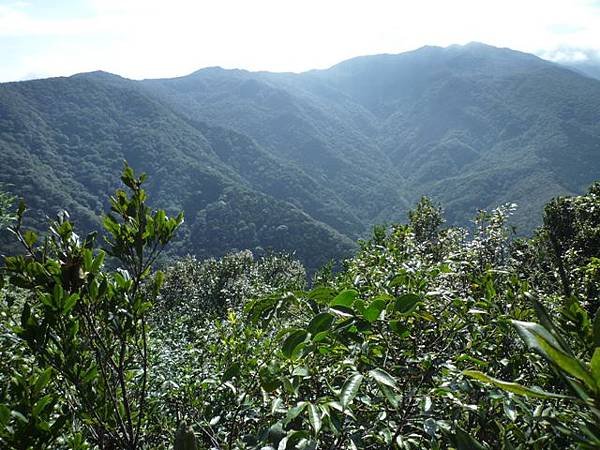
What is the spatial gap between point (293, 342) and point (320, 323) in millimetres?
90

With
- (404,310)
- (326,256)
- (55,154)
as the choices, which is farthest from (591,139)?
(404,310)

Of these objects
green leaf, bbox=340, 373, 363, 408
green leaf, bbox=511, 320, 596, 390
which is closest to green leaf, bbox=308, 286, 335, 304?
green leaf, bbox=340, 373, 363, 408

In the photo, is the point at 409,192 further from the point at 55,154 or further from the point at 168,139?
the point at 55,154

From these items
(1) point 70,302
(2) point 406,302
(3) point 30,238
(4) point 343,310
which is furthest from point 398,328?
(3) point 30,238

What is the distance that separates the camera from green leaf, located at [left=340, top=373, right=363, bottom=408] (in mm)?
1013

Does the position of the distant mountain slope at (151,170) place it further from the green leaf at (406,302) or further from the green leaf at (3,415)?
the green leaf at (406,302)

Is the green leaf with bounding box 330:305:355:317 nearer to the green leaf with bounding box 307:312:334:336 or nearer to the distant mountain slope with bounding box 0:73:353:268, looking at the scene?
the green leaf with bounding box 307:312:334:336

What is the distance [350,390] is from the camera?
1.05 metres

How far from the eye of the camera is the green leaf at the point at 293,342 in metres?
1.16

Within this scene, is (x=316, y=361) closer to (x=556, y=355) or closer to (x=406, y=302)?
(x=406, y=302)

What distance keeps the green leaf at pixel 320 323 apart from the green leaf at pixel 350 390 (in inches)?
5.6

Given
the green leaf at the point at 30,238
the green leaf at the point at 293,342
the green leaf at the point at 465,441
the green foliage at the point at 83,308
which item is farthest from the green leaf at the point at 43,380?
the green leaf at the point at 465,441

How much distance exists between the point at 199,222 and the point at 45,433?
126233mm

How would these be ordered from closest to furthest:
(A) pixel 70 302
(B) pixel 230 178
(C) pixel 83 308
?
(A) pixel 70 302
(C) pixel 83 308
(B) pixel 230 178
